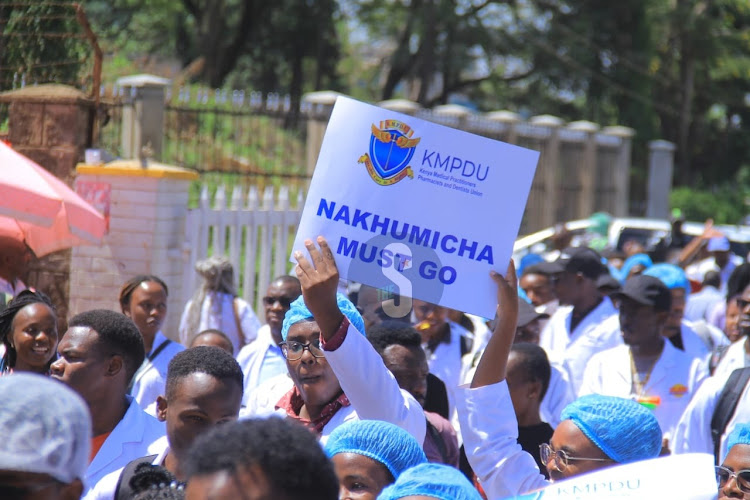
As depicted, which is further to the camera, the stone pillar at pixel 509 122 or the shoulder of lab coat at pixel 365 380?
the stone pillar at pixel 509 122

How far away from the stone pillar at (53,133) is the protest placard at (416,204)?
553 centimetres

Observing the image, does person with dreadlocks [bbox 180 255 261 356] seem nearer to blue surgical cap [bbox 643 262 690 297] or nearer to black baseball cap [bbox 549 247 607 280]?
black baseball cap [bbox 549 247 607 280]

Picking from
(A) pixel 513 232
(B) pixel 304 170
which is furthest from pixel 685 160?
(A) pixel 513 232

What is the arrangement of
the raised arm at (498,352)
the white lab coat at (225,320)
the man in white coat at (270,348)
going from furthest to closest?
the white lab coat at (225,320), the man in white coat at (270,348), the raised arm at (498,352)

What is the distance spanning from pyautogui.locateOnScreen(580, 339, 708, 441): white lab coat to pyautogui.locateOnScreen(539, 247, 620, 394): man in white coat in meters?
0.73

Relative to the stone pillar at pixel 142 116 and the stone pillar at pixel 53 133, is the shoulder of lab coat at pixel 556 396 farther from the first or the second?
the stone pillar at pixel 142 116

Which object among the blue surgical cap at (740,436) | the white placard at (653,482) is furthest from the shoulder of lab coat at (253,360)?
the white placard at (653,482)

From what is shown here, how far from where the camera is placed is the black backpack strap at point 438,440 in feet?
13.9

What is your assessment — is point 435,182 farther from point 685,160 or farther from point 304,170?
point 685,160

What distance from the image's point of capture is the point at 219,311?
737 cm

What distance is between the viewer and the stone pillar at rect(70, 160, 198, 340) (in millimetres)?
8406

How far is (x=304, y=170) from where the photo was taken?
13.1 metres

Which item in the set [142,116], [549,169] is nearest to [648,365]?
[142,116]

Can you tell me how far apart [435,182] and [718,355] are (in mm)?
3532
